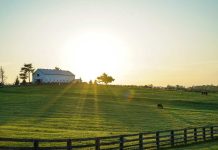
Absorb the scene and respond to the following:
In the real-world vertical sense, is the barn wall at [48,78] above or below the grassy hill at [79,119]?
above

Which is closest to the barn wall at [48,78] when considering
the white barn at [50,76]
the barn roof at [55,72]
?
the white barn at [50,76]

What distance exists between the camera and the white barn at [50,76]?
15725cm

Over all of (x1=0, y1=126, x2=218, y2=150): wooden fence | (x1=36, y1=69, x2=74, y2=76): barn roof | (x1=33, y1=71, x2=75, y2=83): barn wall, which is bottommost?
(x1=0, y1=126, x2=218, y2=150): wooden fence

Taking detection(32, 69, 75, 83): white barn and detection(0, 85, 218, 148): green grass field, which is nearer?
detection(0, 85, 218, 148): green grass field

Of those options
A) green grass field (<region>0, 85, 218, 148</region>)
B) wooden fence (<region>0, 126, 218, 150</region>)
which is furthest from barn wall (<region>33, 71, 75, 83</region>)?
wooden fence (<region>0, 126, 218, 150</region>)

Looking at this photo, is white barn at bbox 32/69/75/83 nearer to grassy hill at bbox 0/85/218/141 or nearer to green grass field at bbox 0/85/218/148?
grassy hill at bbox 0/85/218/141

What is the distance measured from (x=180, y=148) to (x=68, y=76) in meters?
139

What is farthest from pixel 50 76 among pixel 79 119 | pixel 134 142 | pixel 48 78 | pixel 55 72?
pixel 134 142

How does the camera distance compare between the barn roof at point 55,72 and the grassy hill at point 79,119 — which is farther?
the barn roof at point 55,72

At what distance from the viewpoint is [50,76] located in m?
160

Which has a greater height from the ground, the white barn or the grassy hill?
the white barn

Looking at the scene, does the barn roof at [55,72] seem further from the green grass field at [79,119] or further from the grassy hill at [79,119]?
the green grass field at [79,119]

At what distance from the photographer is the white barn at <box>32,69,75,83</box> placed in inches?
6191

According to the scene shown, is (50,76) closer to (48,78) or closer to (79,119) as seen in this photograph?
(48,78)
